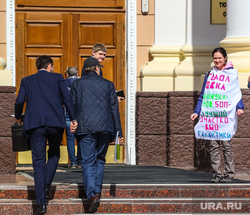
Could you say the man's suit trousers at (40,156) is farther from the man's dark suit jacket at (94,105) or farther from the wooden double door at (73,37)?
the wooden double door at (73,37)

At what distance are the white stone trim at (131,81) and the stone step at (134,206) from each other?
4472 millimetres

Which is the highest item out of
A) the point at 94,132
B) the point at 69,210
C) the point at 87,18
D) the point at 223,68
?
the point at 87,18

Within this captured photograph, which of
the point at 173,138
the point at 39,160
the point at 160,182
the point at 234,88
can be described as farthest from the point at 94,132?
the point at 173,138

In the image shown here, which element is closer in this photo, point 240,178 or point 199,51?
point 240,178

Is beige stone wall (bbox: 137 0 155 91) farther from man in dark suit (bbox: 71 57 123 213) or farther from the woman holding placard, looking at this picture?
man in dark suit (bbox: 71 57 123 213)

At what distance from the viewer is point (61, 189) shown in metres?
9.80

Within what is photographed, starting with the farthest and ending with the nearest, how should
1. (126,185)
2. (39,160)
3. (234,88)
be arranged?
(234,88) < (126,185) < (39,160)

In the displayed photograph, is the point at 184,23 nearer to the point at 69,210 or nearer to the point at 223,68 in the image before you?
the point at 223,68

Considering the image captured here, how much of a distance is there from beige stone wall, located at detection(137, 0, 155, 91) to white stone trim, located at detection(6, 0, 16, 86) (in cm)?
205

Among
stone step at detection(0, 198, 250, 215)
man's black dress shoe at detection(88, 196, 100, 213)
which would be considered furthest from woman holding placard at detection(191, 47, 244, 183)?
man's black dress shoe at detection(88, 196, 100, 213)

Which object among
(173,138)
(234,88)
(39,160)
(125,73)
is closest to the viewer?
(39,160)

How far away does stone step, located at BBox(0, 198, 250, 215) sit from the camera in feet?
31.5

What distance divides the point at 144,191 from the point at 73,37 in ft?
16.7

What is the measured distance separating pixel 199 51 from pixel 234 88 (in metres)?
3.44
